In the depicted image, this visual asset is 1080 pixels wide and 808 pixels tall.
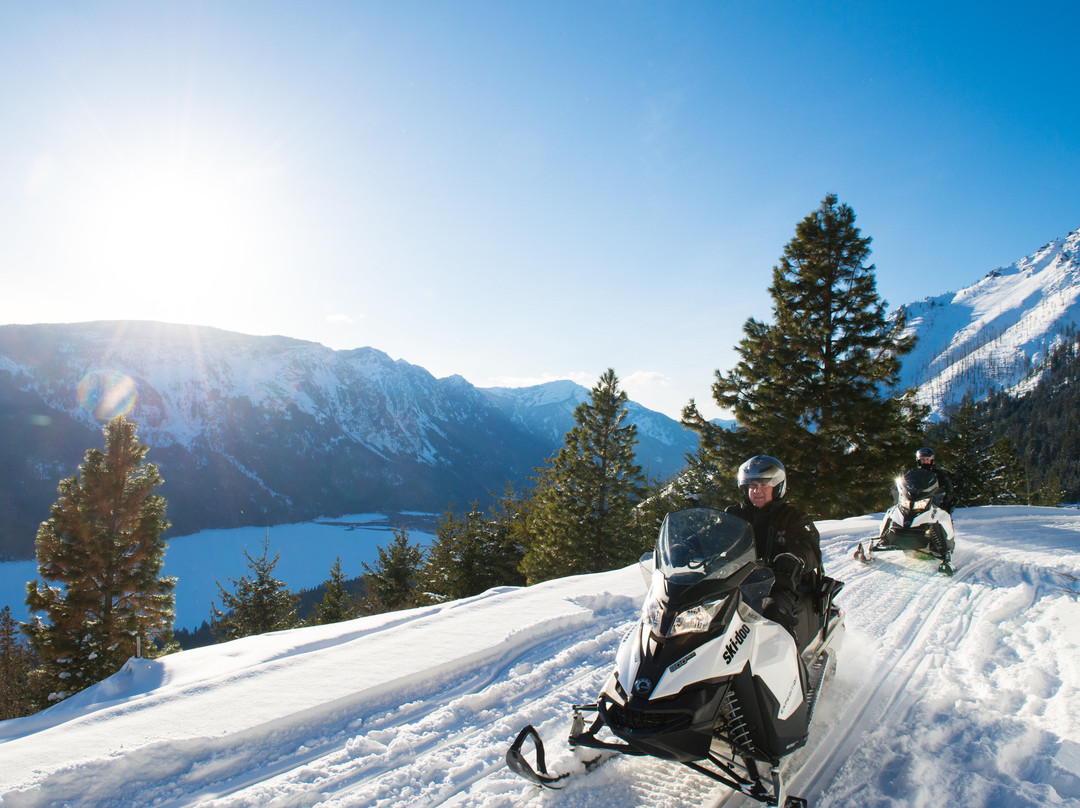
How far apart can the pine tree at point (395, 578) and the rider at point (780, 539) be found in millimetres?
27601

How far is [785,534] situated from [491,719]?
270 centimetres

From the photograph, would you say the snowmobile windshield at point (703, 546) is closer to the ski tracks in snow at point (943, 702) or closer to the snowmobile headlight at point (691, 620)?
the snowmobile headlight at point (691, 620)

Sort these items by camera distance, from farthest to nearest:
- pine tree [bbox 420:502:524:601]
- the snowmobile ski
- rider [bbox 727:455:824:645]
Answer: pine tree [bbox 420:502:524:601] → rider [bbox 727:455:824:645] → the snowmobile ski

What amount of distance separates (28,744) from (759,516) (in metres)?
5.56

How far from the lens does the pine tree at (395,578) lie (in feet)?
97.6

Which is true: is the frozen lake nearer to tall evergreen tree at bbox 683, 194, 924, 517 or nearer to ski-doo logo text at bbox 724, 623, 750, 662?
tall evergreen tree at bbox 683, 194, 924, 517

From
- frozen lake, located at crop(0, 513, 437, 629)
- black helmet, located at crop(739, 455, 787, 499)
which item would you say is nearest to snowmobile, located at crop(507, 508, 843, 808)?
black helmet, located at crop(739, 455, 787, 499)

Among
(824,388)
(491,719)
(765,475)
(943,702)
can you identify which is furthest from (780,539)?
(824,388)

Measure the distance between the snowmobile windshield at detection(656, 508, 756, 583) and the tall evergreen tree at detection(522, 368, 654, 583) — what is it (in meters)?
19.4

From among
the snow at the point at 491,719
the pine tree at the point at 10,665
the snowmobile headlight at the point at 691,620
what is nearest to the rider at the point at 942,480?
the snow at the point at 491,719

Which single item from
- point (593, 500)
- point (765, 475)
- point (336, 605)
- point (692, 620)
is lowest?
point (336, 605)

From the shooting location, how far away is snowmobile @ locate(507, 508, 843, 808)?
268cm

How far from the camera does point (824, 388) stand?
1675cm

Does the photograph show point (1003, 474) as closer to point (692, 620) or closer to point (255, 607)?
point (692, 620)
